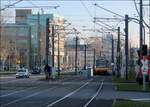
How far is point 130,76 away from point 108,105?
40.7 m

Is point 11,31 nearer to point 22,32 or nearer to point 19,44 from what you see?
Answer: point 22,32

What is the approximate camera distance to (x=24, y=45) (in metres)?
124

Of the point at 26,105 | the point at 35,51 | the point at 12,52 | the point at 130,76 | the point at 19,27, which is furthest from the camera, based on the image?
the point at 35,51

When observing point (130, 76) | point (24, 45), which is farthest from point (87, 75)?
point (24, 45)

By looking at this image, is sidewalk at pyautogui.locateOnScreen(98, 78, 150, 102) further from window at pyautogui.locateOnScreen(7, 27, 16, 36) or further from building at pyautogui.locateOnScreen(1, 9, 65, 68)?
window at pyautogui.locateOnScreen(7, 27, 16, 36)

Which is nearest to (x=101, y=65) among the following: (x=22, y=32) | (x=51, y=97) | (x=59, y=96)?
(x=22, y=32)

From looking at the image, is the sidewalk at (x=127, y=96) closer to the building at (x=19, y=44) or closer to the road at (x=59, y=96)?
the road at (x=59, y=96)

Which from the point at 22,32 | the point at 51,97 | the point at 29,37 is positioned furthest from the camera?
the point at 29,37

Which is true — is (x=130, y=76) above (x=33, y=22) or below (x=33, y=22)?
below

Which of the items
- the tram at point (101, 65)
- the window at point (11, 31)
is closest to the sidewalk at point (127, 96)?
the tram at point (101, 65)

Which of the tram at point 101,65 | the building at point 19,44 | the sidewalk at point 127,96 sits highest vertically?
the building at point 19,44

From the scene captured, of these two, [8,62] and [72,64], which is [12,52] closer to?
[8,62]

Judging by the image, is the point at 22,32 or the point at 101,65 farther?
the point at 22,32

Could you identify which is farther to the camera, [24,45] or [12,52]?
[24,45]
